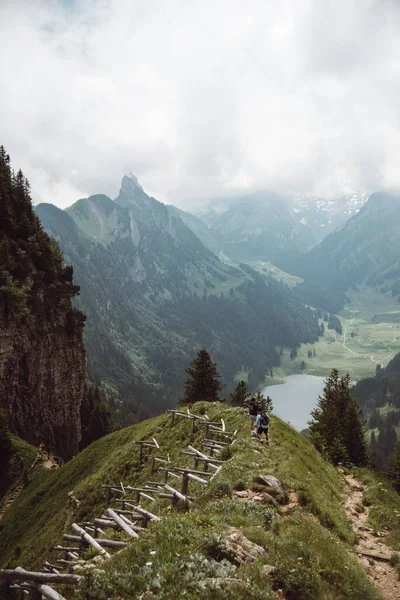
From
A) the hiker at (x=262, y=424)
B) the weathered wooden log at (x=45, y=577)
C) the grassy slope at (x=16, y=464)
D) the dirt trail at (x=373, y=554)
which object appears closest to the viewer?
the weathered wooden log at (x=45, y=577)

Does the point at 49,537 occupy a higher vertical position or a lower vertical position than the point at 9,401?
lower

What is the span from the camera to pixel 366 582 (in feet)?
43.4

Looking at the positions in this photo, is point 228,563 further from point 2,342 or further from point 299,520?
point 2,342

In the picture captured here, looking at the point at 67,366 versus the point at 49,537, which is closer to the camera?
the point at 49,537

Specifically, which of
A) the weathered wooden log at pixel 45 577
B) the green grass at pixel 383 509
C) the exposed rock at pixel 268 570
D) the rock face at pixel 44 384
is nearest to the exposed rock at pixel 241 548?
the exposed rock at pixel 268 570

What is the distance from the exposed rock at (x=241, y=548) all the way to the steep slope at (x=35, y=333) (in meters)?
58.6

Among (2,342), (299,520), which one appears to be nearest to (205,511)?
(299,520)

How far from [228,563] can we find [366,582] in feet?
17.9

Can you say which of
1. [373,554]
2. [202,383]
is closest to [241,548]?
[373,554]

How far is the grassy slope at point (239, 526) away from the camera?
35.4 ft

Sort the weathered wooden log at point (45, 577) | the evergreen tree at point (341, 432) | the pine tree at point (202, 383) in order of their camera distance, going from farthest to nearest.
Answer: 1. the pine tree at point (202, 383)
2. the evergreen tree at point (341, 432)
3. the weathered wooden log at point (45, 577)

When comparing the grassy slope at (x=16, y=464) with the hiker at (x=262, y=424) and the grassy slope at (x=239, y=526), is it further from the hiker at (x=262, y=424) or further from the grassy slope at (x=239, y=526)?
the hiker at (x=262, y=424)

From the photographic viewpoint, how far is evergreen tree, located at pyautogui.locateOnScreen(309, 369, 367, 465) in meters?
41.2

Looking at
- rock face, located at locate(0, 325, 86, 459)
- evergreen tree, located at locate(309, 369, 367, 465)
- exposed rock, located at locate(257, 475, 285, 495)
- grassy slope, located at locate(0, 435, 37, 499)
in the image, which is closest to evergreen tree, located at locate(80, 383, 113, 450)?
rock face, located at locate(0, 325, 86, 459)
